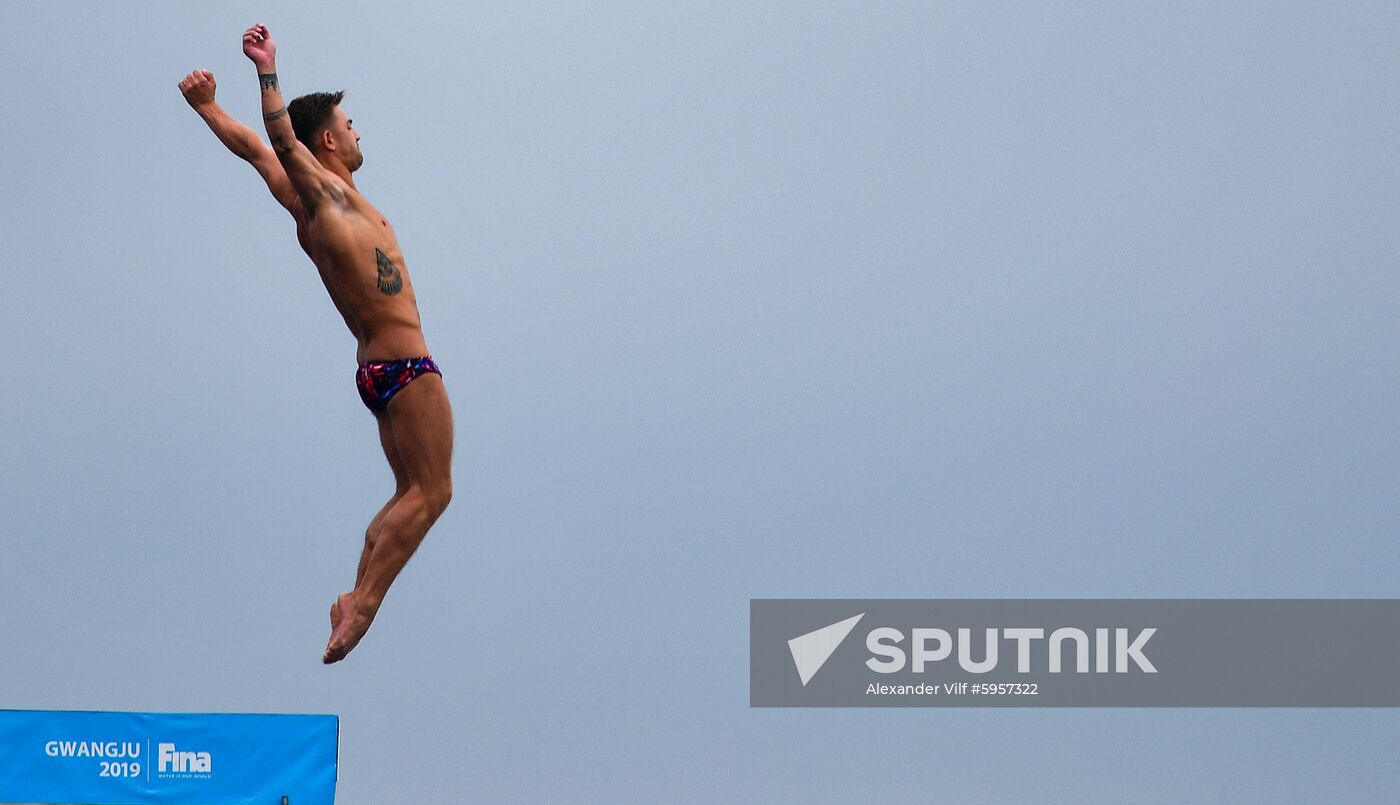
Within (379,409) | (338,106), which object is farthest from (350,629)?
(338,106)

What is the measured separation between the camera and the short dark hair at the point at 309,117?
287 inches

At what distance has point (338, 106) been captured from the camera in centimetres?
737

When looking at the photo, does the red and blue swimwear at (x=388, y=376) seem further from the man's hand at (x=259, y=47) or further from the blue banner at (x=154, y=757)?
the blue banner at (x=154, y=757)

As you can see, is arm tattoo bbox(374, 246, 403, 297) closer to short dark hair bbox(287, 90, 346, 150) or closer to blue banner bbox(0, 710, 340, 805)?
short dark hair bbox(287, 90, 346, 150)

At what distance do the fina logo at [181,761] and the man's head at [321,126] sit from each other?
5.20m

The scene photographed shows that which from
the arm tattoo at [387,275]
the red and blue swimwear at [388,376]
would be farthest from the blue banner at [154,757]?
the arm tattoo at [387,275]

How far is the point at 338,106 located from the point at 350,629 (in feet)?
6.98

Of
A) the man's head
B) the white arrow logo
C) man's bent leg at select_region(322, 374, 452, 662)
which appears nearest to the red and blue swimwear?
man's bent leg at select_region(322, 374, 452, 662)

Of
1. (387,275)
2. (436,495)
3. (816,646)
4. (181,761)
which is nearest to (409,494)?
(436,495)

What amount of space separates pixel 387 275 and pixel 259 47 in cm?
99

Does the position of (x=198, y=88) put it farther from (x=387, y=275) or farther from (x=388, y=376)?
(x=388, y=376)

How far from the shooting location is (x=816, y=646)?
36.9ft

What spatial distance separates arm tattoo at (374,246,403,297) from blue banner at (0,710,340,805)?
475cm

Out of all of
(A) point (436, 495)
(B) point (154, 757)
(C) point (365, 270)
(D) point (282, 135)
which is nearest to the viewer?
(D) point (282, 135)
